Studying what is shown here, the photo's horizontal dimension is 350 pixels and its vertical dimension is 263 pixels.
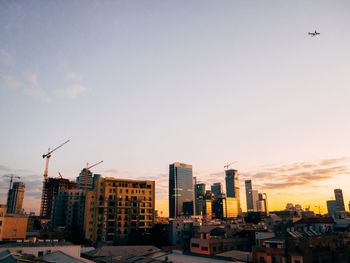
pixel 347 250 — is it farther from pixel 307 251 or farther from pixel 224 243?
pixel 224 243

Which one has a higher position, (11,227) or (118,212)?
(118,212)

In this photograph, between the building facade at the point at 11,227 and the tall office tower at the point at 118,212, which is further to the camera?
the tall office tower at the point at 118,212

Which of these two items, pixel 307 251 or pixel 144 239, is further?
pixel 144 239

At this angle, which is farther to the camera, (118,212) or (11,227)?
(118,212)

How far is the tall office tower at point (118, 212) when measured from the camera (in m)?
135

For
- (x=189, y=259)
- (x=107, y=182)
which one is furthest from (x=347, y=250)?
(x=107, y=182)

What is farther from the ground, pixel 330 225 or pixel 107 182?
pixel 107 182

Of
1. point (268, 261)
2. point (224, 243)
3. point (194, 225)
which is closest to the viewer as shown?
point (268, 261)

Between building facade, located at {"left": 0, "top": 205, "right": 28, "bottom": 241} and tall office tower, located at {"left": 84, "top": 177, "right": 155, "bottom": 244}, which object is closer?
building facade, located at {"left": 0, "top": 205, "right": 28, "bottom": 241}

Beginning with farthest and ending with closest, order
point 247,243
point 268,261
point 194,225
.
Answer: point 194,225 → point 247,243 → point 268,261

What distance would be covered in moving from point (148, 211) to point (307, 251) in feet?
321

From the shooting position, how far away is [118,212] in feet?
460

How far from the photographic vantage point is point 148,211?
484ft

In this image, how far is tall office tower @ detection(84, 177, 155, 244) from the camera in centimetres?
13488
